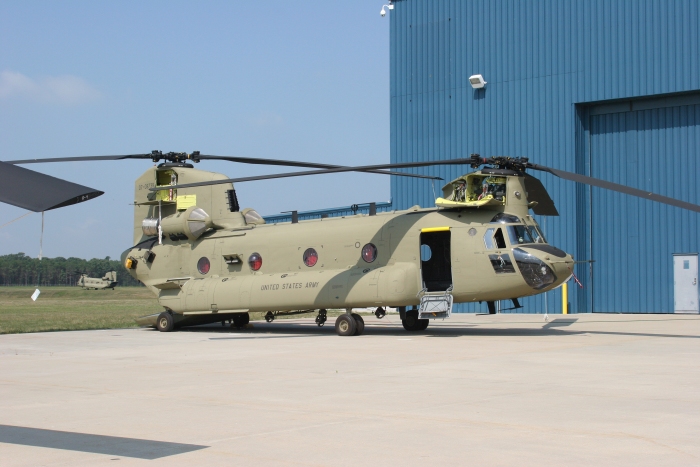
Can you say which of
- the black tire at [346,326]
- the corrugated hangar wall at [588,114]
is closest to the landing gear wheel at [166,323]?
the black tire at [346,326]

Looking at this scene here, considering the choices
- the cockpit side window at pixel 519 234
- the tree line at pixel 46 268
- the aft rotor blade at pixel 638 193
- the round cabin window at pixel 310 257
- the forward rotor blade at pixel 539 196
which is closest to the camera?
the aft rotor blade at pixel 638 193

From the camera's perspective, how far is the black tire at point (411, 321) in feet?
63.2

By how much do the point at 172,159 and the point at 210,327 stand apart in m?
5.46

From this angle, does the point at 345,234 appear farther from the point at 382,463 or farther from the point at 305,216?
the point at 305,216

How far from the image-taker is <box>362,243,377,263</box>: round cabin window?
18422mm

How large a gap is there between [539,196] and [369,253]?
4.34m

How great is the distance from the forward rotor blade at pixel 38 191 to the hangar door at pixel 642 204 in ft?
84.4

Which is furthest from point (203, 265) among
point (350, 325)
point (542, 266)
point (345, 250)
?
point (542, 266)

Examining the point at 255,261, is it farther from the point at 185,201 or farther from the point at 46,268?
the point at 46,268

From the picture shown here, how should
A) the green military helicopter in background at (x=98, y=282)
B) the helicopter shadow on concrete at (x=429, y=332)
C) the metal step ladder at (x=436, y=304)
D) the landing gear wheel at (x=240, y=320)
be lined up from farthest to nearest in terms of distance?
the green military helicopter in background at (x=98, y=282)
the landing gear wheel at (x=240, y=320)
the helicopter shadow on concrete at (x=429, y=332)
the metal step ladder at (x=436, y=304)

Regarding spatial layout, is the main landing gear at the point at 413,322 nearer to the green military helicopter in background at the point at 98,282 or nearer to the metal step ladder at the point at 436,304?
the metal step ladder at the point at 436,304

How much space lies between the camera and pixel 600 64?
28750 millimetres

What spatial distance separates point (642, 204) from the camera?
2841cm

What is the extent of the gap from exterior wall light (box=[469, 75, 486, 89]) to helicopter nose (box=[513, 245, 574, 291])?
16244 millimetres
